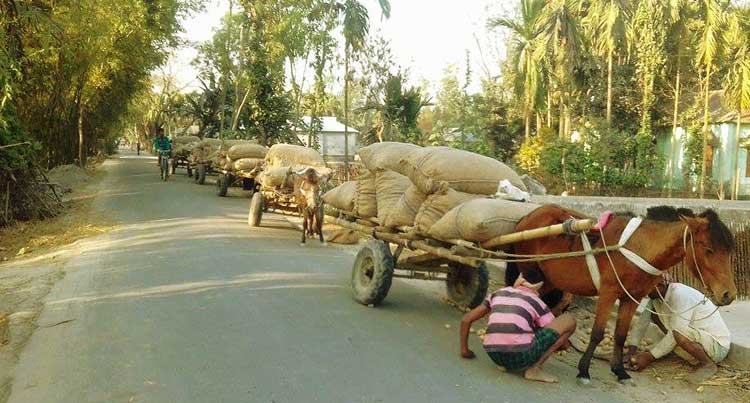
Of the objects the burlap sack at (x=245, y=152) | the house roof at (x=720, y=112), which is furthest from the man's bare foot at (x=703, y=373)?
the house roof at (x=720, y=112)

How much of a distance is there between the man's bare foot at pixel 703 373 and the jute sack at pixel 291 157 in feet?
40.6

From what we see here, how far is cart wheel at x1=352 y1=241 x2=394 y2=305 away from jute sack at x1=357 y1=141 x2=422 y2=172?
3.03 feet

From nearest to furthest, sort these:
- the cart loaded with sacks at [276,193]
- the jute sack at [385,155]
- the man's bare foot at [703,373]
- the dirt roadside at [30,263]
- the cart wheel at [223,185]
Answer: the man's bare foot at [703,373] → the dirt roadside at [30,263] → the jute sack at [385,155] → the cart loaded with sacks at [276,193] → the cart wheel at [223,185]

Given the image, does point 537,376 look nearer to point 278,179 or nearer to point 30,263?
point 30,263

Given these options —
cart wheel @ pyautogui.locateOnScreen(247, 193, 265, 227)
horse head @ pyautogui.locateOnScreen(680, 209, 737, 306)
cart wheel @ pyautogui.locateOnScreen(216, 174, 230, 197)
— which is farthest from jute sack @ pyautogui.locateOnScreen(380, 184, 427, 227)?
cart wheel @ pyautogui.locateOnScreen(216, 174, 230, 197)

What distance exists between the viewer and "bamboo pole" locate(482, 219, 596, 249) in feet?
17.7

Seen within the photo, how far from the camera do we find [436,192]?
6.95 m

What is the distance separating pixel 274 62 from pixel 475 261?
2619 cm

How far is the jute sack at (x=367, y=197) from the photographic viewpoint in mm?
8289

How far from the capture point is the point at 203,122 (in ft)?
143

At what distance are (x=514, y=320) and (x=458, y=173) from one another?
215 centimetres

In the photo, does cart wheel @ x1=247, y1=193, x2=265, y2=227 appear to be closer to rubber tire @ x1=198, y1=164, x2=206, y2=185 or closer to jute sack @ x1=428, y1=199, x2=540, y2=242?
jute sack @ x1=428, y1=199, x2=540, y2=242

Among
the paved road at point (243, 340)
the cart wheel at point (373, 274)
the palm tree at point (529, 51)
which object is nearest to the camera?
the paved road at point (243, 340)

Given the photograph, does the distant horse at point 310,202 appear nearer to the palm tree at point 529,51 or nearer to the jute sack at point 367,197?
the jute sack at point 367,197
